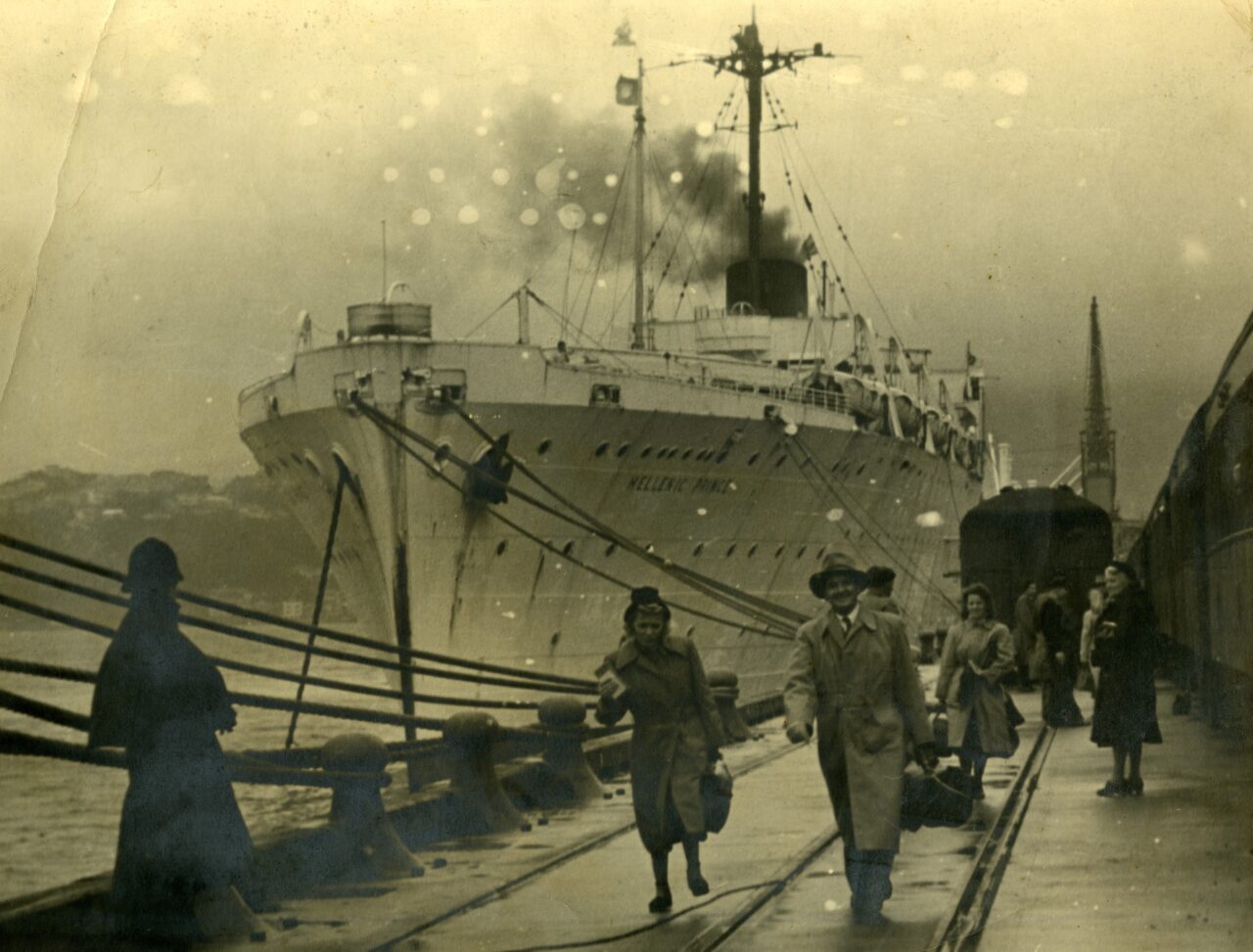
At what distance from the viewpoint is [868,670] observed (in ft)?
21.1

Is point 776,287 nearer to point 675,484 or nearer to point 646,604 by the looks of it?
point 675,484

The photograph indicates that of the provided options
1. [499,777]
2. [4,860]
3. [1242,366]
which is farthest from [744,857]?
[4,860]

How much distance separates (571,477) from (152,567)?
11.9 metres

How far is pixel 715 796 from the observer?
6.85 metres

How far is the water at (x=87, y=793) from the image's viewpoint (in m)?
21.0

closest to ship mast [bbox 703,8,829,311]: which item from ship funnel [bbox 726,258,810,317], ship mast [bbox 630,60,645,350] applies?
ship funnel [bbox 726,258,810,317]

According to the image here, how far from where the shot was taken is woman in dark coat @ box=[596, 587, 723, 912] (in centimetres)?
662

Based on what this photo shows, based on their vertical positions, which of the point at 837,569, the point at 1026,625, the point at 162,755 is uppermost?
the point at 837,569

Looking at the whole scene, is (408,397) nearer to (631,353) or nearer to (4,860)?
(631,353)

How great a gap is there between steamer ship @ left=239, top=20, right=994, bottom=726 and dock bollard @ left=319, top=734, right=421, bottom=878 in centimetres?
704

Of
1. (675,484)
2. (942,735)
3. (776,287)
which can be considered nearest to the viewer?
(942,735)

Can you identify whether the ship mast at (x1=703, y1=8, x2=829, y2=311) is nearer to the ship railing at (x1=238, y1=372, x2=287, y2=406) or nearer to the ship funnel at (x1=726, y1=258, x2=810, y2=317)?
the ship funnel at (x1=726, y1=258, x2=810, y2=317)

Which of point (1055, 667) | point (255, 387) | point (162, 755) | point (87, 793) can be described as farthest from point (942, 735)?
point (87, 793)

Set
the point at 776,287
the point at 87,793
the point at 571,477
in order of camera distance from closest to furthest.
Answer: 1. the point at 571,477
2. the point at 776,287
3. the point at 87,793
